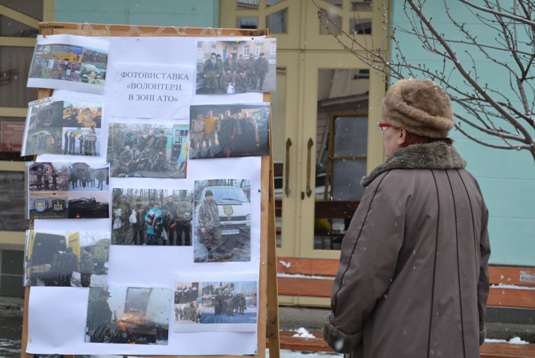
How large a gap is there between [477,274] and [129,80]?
186cm

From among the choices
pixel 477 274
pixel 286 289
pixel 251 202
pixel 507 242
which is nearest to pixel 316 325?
pixel 286 289

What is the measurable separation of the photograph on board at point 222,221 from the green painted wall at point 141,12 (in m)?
3.69

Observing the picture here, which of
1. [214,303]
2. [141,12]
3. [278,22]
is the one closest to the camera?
[214,303]

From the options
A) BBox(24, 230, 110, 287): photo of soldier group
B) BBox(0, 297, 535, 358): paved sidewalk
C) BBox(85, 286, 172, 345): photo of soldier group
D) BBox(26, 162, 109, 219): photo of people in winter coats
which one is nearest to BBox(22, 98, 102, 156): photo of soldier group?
BBox(26, 162, 109, 219): photo of people in winter coats

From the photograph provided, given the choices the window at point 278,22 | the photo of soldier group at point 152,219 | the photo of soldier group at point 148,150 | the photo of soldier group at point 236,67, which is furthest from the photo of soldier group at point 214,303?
the window at point 278,22

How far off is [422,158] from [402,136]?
0.40 ft

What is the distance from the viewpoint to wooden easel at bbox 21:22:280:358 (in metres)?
3.77

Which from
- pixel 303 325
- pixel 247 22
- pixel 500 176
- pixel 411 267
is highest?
pixel 247 22

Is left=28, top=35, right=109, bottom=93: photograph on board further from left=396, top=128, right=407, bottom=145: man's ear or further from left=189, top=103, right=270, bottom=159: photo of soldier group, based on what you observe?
left=396, top=128, right=407, bottom=145: man's ear

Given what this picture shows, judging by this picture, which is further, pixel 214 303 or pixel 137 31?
pixel 137 31

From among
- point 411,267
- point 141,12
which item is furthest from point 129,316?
point 141,12

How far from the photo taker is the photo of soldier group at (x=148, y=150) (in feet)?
12.5

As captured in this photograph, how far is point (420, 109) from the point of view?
283 centimetres

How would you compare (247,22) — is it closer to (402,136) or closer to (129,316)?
(129,316)
